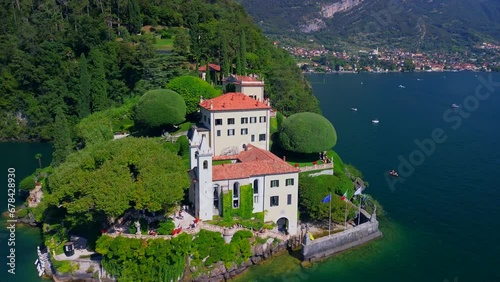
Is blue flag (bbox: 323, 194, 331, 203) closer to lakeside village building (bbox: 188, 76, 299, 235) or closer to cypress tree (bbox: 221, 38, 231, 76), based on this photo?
lakeside village building (bbox: 188, 76, 299, 235)

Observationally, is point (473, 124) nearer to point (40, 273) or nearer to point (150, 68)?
point (150, 68)

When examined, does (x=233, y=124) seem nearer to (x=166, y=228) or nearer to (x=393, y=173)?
(x=166, y=228)

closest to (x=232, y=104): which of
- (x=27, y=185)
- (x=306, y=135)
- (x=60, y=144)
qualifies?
(x=306, y=135)

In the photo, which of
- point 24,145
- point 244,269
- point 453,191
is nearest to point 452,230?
point 453,191

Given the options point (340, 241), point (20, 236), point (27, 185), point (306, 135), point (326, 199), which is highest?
point (306, 135)

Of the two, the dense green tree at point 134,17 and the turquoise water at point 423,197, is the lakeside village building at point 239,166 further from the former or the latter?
the dense green tree at point 134,17

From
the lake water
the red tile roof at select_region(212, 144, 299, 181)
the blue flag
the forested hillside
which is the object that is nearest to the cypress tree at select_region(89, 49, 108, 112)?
the forested hillside
